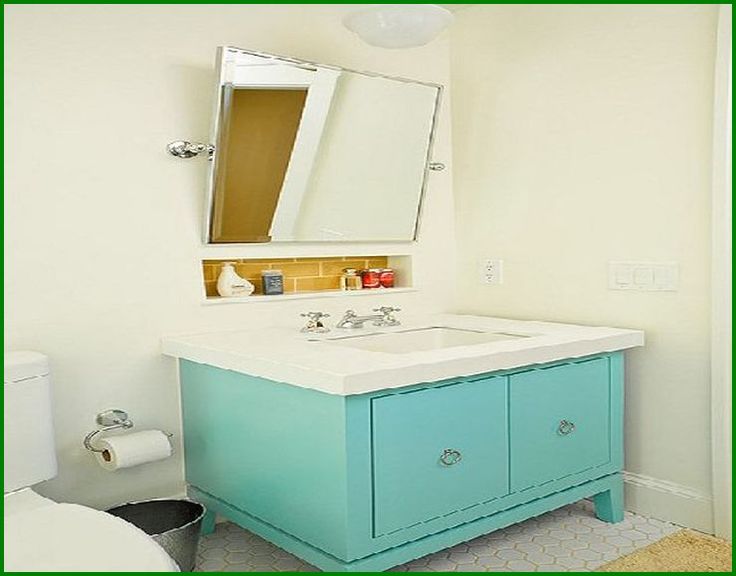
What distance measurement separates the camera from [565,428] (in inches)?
97.1

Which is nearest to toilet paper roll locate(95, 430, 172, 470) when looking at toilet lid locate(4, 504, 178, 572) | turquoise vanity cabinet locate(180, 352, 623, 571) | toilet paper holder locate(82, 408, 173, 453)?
toilet paper holder locate(82, 408, 173, 453)

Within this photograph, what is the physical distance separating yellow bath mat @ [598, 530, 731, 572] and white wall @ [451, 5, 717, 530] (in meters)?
0.11

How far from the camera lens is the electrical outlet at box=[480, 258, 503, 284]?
3.11 meters

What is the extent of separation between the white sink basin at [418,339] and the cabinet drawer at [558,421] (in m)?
0.25

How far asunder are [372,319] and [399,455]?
848 mm

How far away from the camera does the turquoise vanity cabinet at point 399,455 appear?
2004 millimetres

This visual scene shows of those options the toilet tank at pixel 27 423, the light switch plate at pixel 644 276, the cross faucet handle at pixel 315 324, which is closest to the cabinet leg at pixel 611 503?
the light switch plate at pixel 644 276

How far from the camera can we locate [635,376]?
107 inches

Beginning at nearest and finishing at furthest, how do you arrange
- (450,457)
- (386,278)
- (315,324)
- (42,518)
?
(42,518)
(450,457)
(315,324)
(386,278)

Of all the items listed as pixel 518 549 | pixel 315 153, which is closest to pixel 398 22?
pixel 315 153

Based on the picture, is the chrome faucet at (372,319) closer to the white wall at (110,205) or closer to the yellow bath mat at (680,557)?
the white wall at (110,205)

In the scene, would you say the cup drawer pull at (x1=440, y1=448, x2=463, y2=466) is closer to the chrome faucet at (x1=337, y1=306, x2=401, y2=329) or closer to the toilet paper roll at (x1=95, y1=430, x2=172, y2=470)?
the chrome faucet at (x1=337, y1=306, x2=401, y2=329)

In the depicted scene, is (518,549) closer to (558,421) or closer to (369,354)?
(558,421)

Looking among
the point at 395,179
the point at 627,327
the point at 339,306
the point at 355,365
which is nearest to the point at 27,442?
the point at 355,365
